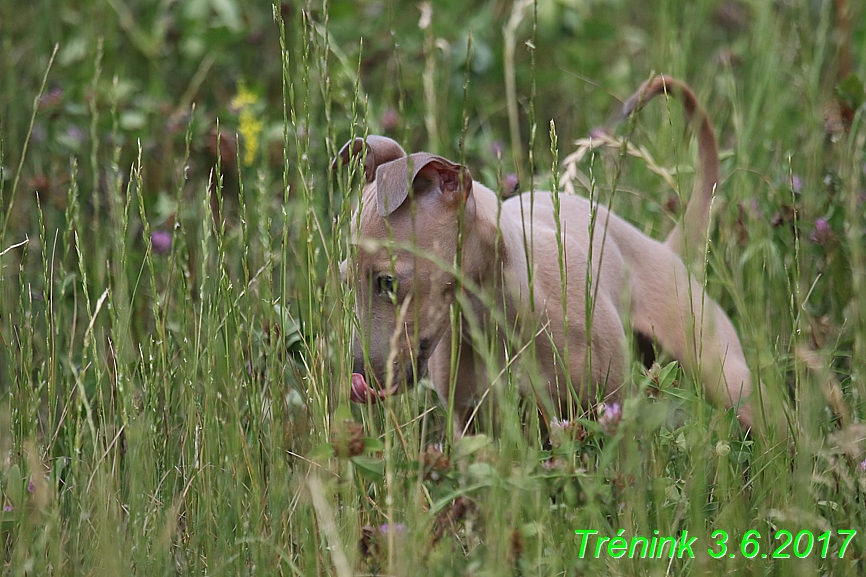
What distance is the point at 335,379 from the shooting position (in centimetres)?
220

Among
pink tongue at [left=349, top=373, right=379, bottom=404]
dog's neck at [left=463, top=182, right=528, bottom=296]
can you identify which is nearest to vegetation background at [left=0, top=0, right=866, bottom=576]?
pink tongue at [left=349, top=373, right=379, bottom=404]

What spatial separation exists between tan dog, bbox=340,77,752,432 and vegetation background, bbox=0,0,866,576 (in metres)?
0.10

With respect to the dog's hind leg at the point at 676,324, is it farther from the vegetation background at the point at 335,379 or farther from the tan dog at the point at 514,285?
the vegetation background at the point at 335,379

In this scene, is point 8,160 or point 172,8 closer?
point 8,160

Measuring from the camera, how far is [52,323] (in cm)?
237

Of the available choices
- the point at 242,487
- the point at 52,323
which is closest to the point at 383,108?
the point at 52,323

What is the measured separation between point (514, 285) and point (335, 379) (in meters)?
0.58

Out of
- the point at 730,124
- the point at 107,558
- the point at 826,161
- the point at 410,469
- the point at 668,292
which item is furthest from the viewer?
the point at 730,124

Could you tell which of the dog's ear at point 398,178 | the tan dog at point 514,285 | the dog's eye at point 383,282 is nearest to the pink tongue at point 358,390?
the tan dog at point 514,285

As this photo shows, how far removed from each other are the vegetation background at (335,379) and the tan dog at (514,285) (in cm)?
10

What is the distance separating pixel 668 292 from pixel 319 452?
156 cm

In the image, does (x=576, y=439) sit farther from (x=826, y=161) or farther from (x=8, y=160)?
(x=8, y=160)

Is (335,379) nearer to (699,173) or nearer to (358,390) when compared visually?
(358,390)

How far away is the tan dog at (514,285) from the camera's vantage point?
2.20 meters
